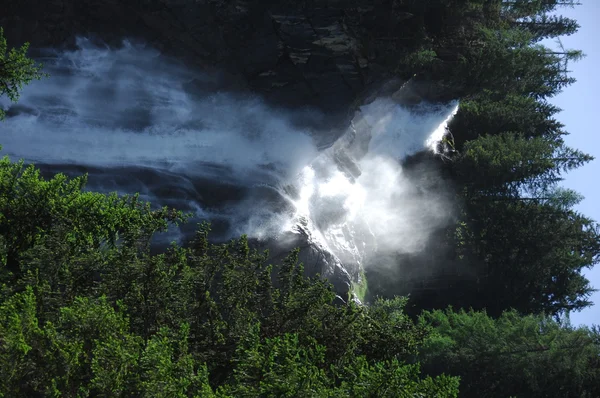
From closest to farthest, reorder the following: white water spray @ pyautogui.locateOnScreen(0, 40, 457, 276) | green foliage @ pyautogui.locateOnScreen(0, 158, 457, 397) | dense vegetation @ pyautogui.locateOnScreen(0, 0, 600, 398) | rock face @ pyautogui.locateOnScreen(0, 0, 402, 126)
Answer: green foliage @ pyautogui.locateOnScreen(0, 158, 457, 397) < dense vegetation @ pyautogui.locateOnScreen(0, 0, 600, 398) < white water spray @ pyautogui.locateOnScreen(0, 40, 457, 276) < rock face @ pyautogui.locateOnScreen(0, 0, 402, 126)

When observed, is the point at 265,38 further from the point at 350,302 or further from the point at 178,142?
the point at 350,302

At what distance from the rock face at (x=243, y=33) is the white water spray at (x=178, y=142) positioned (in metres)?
1.21

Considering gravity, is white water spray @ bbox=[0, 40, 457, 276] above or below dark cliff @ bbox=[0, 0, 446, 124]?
below

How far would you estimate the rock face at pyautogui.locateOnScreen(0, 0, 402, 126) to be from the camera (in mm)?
39875

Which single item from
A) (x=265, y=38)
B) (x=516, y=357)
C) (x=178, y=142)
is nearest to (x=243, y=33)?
(x=265, y=38)

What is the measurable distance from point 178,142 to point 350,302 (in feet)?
57.1

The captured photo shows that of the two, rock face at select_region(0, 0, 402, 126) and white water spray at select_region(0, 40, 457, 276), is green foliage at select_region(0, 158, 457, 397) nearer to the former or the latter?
white water spray at select_region(0, 40, 457, 276)

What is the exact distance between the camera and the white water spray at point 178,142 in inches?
1544

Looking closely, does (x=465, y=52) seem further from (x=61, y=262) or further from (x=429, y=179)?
(x=61, y=262)

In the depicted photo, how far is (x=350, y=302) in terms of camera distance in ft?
91.8

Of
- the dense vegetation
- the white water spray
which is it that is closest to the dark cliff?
the white water spray

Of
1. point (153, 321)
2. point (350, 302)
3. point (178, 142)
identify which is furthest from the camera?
point (178, 142)

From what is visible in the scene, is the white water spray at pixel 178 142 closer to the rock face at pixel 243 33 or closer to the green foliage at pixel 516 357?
the rock face at pixel 243 33

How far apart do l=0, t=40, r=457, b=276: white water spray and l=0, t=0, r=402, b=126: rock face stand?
1.21 m
